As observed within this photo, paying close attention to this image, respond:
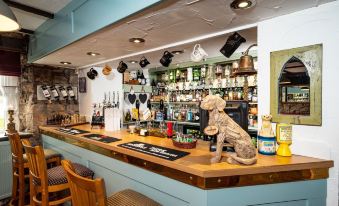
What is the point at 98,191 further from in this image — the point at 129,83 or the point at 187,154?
the point at 129,83

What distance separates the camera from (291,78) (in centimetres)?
171

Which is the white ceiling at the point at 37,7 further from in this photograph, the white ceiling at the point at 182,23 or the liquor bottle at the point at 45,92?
the liquor bottle at the point at 45,92

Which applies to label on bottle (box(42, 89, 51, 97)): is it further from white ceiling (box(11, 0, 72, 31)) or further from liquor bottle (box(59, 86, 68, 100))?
white ceiling (box(11, 0, 72, 31))

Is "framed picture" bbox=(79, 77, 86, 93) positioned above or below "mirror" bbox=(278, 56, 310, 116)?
above

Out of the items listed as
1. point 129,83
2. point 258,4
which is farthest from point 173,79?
point 258,4

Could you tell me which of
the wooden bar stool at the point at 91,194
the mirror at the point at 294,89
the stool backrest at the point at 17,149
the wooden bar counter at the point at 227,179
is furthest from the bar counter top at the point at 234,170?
the stool backrest at the point at 17,149

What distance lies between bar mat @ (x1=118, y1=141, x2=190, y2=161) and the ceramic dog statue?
1.02 ft

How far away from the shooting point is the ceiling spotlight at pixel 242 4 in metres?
1.44

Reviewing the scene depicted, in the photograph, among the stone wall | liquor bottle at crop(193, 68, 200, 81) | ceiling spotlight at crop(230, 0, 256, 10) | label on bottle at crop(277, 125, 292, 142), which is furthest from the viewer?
liquor bottle at crop(193, 68, 200, 81)

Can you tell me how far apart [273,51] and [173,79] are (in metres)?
3.26

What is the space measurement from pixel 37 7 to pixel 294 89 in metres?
2.86

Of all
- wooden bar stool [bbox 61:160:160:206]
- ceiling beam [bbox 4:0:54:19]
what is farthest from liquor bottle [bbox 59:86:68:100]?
wooden bar stool [bbox 61:160:160:206]

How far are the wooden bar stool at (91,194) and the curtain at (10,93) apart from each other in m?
2.92

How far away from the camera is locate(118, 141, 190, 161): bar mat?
1610 mm
